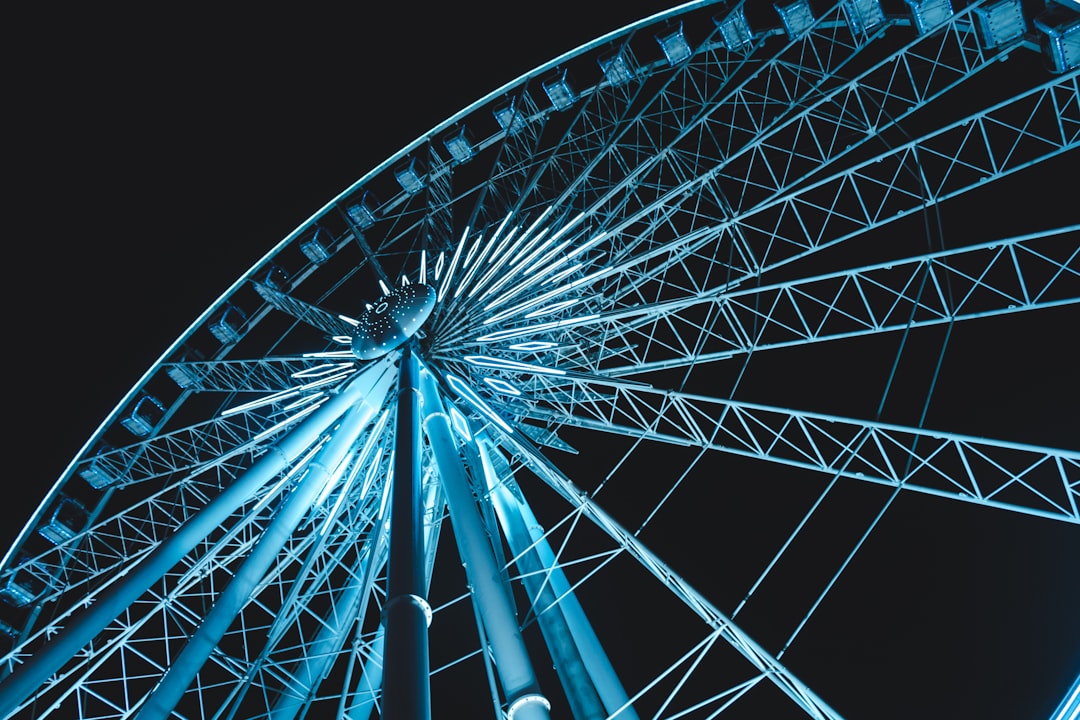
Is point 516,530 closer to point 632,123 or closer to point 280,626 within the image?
point 280,626

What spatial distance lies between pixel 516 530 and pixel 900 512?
59.3 feet

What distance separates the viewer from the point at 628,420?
23266 millimetres

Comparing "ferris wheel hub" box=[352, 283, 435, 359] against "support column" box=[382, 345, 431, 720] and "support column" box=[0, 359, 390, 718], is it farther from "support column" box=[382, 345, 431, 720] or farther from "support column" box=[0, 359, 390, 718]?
"support column" box=[382, 345, 431, 720]

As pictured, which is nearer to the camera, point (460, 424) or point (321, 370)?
point (460, 424)

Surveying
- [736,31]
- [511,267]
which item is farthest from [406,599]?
[736,31]

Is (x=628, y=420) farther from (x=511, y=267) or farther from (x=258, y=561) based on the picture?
(x=258, y=561)

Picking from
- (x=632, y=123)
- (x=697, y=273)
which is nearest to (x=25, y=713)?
(x=632, y=123)

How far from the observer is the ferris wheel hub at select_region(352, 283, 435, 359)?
12.9 m

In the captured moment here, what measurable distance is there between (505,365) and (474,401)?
3.11 feet

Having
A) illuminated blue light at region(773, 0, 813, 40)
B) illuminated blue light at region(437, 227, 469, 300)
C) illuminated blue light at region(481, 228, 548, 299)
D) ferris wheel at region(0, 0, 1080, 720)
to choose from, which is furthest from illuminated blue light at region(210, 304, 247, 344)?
illuminated blue light at region(773, 0, 813, 40)

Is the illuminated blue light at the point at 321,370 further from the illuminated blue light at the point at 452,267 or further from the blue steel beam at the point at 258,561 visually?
the blue steel beam at the point at 258,561

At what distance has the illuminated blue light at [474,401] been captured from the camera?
43.4 ft

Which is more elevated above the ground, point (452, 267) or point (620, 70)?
point (620, 70)

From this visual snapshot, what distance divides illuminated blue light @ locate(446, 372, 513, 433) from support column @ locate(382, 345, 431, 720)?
2.64m
